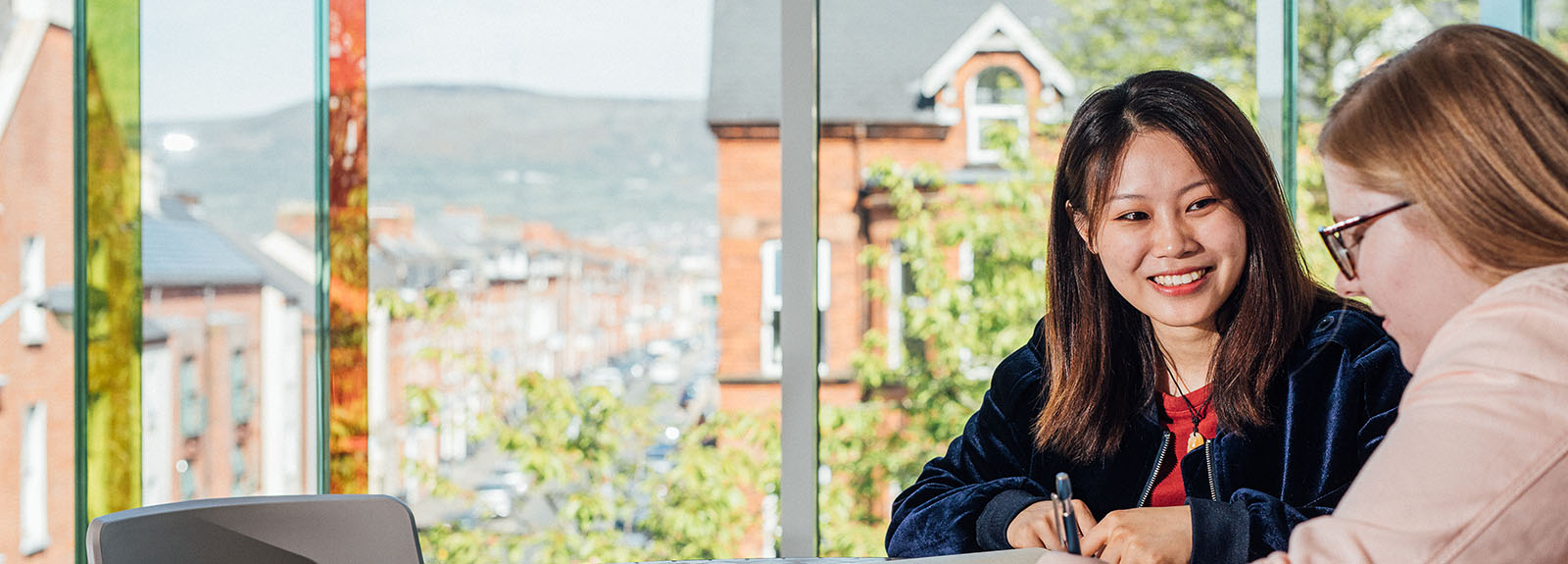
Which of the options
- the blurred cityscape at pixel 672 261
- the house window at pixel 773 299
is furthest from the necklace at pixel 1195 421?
the house window at pixel 773 299

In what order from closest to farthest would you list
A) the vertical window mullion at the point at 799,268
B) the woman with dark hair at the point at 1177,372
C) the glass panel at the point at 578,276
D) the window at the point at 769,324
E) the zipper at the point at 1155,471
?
1. the woman with dark hair at the point at 1177,372
2. the zipper at the point at 1155,471
3. the vertical window mullion at the point at 799,268
4. the glass panel at the point at 578,276
5. the window at the point at 769,324

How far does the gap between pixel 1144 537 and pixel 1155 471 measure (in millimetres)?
255

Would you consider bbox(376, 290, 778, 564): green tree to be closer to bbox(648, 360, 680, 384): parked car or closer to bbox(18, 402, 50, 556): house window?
bbox(648, 360, 680, 384): parked car

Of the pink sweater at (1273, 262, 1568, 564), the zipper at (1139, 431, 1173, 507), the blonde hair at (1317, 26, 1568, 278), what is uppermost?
the blonde hair at (1317, 26, 1568, 278)

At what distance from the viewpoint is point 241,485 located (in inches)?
120

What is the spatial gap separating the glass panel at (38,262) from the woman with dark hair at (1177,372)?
2.26 metres

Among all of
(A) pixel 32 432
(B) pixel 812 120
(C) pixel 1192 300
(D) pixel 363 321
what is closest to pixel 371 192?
(D) pixel 363 321

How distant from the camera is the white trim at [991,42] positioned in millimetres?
3412

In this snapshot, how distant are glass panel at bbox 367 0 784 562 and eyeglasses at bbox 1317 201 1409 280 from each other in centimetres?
259

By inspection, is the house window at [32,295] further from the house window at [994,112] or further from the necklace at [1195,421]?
the necklace at [1195,421]

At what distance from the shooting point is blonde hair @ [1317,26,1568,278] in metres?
0.72

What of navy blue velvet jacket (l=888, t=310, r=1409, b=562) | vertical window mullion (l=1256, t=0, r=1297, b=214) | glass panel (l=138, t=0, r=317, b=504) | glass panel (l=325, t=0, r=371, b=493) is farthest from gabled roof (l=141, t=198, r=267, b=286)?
vertical window mullion (l=1256, t=0, r=1297, b=214)

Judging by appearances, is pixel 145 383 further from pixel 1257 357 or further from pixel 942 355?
pixel 1257 357

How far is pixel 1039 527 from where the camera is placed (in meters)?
1.36
